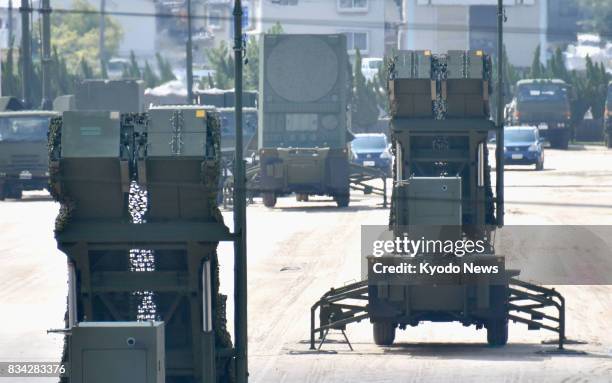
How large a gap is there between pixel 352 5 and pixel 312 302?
97859 mm

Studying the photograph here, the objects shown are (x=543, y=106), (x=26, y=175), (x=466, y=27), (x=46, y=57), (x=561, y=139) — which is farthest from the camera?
(x=466, y=27)

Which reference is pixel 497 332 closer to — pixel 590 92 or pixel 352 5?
pixel 590 92

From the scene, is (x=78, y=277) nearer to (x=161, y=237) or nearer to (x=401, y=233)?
(x=161, y=237)

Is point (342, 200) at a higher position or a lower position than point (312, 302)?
lower

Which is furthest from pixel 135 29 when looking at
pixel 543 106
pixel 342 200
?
pixel 342 200

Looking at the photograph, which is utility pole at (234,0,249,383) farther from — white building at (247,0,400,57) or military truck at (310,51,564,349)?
white building at (247,0,400,57)

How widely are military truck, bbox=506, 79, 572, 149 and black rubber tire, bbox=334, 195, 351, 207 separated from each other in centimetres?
2803

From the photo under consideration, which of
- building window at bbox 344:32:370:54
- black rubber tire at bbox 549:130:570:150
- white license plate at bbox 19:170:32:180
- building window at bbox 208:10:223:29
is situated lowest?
black rubber tire at bbox 549:130:570:150

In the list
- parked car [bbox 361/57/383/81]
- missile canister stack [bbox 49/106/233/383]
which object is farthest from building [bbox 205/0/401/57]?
missile canister stack [bbox 49/106/233/383]

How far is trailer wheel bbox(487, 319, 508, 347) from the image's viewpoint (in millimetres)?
21812

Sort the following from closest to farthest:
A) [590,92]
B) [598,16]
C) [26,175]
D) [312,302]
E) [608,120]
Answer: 1. [312,302]
2. [26,175]
3. [608,120]
4. [590,92]
5. [598,16]

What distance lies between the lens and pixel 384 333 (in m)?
22.2

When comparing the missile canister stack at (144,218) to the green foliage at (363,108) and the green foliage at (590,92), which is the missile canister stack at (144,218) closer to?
the green foliage at (590,92)

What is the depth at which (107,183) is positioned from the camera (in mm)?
16859
